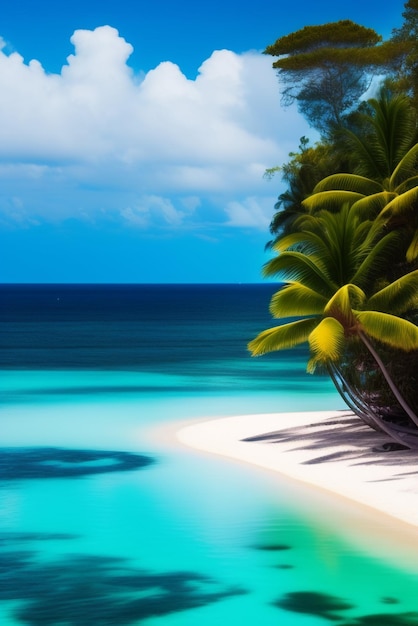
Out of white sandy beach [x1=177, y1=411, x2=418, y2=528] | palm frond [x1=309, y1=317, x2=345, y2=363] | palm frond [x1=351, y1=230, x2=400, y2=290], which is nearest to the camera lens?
white sandy beach [x1=177, y1=411, x2=418, y2=528]

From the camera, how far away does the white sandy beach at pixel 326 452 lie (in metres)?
16.2

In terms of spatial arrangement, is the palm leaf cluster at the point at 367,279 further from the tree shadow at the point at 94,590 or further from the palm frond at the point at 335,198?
the tree shadow at the point at 94,590

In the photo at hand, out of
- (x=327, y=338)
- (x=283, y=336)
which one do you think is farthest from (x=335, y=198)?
(x=327, y=338)

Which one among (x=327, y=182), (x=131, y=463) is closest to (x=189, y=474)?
(x=131, y=463)

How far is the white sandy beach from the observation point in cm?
1619

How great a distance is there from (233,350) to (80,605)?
4349cm

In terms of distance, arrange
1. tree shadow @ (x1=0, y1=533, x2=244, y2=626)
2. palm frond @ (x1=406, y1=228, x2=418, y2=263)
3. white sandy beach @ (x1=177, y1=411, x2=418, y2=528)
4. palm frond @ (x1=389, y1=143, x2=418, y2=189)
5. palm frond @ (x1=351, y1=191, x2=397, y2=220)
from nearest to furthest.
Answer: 1. tree shadow @ (x1=0, y1=533, x2=244, y2=626)
2. white sandy beach @ (x1=177, y1=411, x2=418, y2=528)
3. palm frond @ (x1=406, y1=228, x2=418, y2=263)
4. palm frond @ (x1=351, y1=191, x2=397, y2=220)
5. palm frond @ (x1=389, y1=143, x2=418, y2=189)

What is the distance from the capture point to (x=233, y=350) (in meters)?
54.6

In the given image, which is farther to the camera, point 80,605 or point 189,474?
point 189,474

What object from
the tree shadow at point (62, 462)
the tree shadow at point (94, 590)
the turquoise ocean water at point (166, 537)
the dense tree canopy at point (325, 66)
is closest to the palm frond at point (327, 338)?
the turquoise ocean water at point (166, 537)

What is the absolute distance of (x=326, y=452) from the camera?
65.0 feet

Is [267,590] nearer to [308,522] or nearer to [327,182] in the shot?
[308,522]

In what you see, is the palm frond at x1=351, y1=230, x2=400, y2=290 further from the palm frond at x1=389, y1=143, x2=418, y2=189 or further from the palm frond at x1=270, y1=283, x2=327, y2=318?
the palm frond at x1=389, y1=143, x2=418, y2=189

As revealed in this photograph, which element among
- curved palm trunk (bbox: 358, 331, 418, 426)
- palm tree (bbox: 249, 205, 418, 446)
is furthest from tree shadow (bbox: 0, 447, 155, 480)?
curved palm trunk (bbox: 358, 331, 418, 426)
